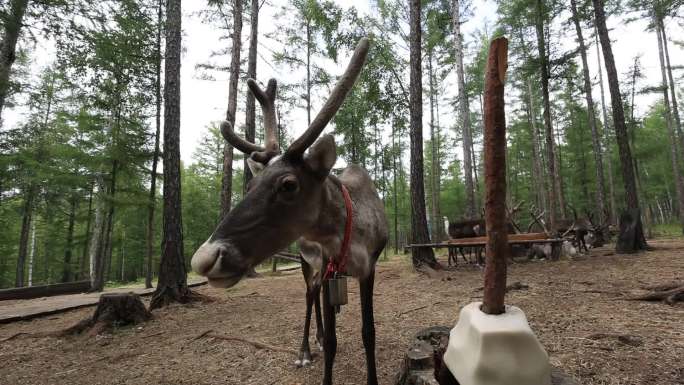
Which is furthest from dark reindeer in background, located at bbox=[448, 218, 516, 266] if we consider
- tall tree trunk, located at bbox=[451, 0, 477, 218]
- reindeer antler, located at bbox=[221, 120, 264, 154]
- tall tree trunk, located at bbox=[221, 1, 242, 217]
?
reindeer antler, located at bbox=[221, 120, 264, 154]

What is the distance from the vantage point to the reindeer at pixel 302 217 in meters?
1.57

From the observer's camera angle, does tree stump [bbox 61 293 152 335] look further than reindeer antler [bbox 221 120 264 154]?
Yes

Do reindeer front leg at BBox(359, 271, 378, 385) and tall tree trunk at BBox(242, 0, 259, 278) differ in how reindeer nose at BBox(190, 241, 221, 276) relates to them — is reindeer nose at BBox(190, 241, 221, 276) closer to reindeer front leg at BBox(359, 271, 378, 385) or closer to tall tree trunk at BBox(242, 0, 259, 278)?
reindeer front leg at BBox(359, 271, 378, 385)

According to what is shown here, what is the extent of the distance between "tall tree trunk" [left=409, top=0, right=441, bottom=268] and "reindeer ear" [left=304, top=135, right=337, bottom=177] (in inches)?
299

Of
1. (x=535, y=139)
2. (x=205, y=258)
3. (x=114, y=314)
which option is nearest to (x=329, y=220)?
(x=205, y=258)

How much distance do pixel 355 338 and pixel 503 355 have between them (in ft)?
11.8

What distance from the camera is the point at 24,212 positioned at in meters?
18.6

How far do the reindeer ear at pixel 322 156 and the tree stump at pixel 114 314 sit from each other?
541 centimetres

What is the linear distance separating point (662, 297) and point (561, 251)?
6.77m

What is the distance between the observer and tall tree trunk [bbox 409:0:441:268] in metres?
9.17

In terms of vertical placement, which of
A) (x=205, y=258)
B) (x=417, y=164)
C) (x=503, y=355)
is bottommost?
(x=503, y=355)

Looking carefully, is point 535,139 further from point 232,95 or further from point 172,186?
point 172,186

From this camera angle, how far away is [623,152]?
10.2 m

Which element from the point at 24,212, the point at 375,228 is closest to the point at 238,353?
the point at 375,228
